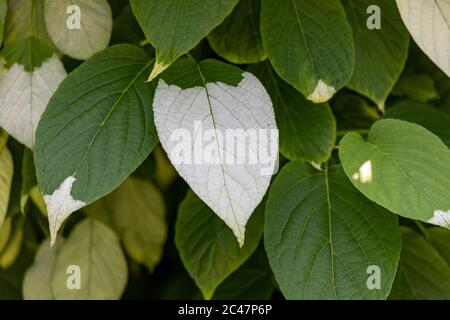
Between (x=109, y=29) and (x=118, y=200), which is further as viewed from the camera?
(x=118, y=200)

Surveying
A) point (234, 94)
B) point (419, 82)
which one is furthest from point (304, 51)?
point (419, 82)

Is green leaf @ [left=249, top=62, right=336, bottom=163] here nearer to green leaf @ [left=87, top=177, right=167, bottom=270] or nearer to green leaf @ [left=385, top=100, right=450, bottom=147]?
green leaf @ [left=385, top=100, right=450, bottom=147]

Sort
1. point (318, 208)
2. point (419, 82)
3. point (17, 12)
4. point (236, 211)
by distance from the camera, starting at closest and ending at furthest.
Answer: point (236, 211) < point (318, 208) < point (17, 12) < point (419, 82)

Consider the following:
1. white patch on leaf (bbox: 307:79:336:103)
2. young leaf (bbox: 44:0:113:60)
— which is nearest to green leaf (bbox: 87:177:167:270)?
young leaf (bbox: 44:0:113:60)

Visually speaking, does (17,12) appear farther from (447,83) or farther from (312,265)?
(447,83)

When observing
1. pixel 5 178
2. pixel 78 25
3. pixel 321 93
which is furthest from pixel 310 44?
pixel 5 178

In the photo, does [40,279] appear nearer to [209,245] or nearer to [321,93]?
[209,245]
